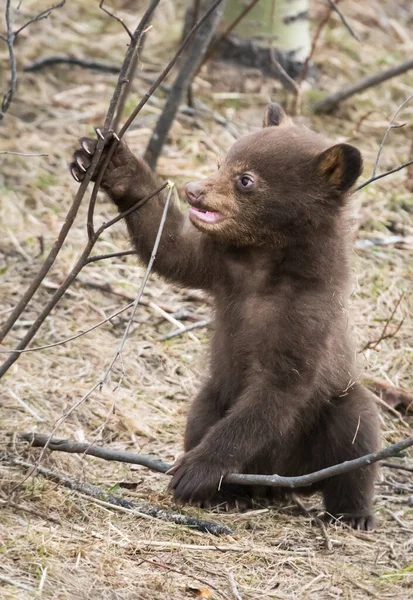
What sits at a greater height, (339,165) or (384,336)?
(339,165)

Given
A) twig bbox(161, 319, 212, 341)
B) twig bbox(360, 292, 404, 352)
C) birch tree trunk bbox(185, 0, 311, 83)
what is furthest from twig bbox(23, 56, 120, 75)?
twig bbox(360, 292, 404, 352)

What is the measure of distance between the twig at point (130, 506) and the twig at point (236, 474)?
0.14 metres

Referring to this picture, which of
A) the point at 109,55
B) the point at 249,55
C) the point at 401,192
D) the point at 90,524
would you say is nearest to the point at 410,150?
the point at 401,192

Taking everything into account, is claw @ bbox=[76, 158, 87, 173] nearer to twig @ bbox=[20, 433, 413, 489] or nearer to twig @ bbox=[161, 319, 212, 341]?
twig @ bbox=[20, 433, 413, 489]

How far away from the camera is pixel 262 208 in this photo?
468 centimetres

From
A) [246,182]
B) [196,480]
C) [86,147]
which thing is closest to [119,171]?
[86,147]

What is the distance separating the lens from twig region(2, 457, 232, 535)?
4.61m

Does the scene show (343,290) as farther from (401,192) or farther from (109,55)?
(109,55)

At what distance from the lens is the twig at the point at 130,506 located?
4.61 meters

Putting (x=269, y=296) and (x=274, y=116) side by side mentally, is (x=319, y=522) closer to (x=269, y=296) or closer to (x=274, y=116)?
(x=269, y=296)

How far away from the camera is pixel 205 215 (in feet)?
15.1

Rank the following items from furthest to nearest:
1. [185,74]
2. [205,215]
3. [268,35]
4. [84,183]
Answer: [268,35], [185,74], [205,215], [84,183]

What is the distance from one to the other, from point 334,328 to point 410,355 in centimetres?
211

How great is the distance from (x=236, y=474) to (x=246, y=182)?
1.32 m
